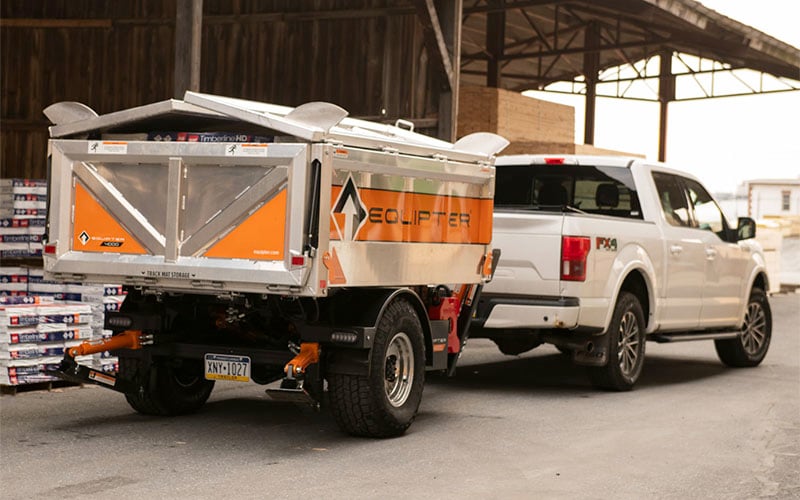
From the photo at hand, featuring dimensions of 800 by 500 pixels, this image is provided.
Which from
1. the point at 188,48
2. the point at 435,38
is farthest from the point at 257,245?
the point at 435,38

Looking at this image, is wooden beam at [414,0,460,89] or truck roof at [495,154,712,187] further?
wooden beam at [414,0,460,89]

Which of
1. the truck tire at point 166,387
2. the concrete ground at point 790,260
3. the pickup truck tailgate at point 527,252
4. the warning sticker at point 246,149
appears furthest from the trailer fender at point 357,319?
the concrete ground at point 790,260

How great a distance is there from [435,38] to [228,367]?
9.55 m

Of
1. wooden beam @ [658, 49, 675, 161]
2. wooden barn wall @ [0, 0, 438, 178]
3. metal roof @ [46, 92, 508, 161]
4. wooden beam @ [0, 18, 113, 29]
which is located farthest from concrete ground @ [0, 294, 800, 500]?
wooden beam @ [658, 49, 675, 161]

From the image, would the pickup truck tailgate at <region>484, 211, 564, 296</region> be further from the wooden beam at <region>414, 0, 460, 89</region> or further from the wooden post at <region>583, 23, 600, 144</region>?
the wooden post at <region>583, 23, 600, 144</region>

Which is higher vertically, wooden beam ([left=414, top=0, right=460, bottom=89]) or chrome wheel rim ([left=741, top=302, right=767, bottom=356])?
wooden beam ([left=414, top=0, right=460, bottom=89])

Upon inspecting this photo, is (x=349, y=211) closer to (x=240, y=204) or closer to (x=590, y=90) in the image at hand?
(x=240, y=204)

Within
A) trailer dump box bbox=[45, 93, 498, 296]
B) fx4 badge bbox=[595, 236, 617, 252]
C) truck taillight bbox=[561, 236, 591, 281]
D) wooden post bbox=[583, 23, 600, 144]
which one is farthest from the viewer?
wooden post bbox=[583, 23, 600, 144]

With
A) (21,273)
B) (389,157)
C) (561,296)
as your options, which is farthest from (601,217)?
(21,273)

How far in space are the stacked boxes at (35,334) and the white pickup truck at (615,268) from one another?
3.67 metres

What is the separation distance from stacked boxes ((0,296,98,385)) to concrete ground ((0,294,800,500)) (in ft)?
0.77

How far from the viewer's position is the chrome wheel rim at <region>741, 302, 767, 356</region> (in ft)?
46.3

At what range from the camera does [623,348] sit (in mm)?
11398

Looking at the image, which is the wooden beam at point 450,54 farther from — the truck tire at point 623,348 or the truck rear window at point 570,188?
the truck tire at point 623,348
